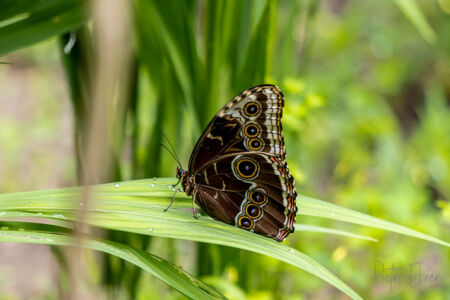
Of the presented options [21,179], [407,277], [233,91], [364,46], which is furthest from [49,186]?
[364,46]

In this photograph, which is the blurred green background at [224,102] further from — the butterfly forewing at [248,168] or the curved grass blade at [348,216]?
the curved grass blade at [348,216]

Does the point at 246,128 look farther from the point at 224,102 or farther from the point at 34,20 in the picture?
the point at 34,20

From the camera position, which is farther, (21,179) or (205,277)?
(21,179)

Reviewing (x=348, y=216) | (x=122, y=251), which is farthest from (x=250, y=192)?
(x=122, y=251)

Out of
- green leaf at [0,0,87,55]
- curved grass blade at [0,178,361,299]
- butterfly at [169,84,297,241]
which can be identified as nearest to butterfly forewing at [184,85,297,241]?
butterfly at [169,84,297,241]

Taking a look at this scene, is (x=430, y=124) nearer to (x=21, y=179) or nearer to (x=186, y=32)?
(x=186, y=32)

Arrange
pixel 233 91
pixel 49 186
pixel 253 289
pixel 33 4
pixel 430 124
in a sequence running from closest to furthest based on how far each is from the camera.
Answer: pixel 33 4 → pixel 233 91 → pixel 253 289 → pixel 430 124 → pixel 49 186

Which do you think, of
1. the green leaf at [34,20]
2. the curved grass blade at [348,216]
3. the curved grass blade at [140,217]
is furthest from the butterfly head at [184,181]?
the green leaf at [34,20]

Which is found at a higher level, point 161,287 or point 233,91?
point 233,91
